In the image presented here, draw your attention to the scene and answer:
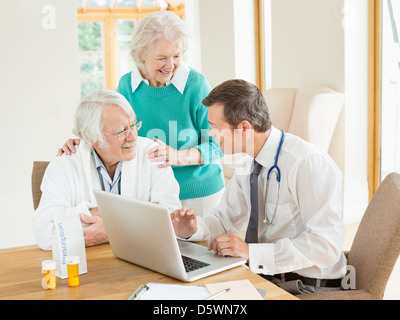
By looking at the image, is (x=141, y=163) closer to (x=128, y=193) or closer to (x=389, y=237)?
(x=128, y=193)

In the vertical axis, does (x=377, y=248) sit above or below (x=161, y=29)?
below

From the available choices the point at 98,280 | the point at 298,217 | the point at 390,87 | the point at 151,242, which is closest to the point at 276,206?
the point at 298,217

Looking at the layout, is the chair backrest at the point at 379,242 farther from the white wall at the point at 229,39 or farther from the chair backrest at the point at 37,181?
the white wall at the point at 229,39

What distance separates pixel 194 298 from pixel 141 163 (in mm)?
869

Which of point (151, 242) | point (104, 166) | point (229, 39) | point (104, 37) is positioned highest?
point (104, 37)

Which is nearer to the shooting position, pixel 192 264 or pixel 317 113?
pixel 192 264

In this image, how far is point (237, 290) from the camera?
124 cm

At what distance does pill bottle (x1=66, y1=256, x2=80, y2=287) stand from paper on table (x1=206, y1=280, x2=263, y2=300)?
35 centimetres

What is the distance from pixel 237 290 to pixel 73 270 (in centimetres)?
43

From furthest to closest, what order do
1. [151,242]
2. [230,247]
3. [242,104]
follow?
[242,104] → [230,247] → [151,242]

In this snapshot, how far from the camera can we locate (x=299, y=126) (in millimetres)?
4309

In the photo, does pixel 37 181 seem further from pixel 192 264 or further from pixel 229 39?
pixel 229 39

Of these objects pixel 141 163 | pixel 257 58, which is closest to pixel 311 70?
pixel 257 58

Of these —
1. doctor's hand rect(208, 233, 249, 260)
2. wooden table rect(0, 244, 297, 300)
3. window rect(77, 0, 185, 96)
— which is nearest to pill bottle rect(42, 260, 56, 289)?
wooden table rect(0, 244, 297, 300)
